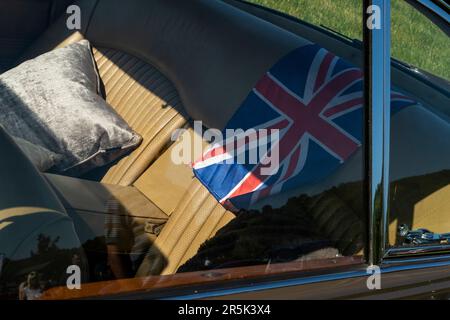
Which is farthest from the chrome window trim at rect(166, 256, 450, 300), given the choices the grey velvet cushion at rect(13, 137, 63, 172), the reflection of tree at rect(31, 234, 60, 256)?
the grey velvet cushion at rect(13, 137, 63, 172)

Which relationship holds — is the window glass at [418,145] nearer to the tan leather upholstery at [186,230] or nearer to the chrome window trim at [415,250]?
the chrome window trim at [415,250]

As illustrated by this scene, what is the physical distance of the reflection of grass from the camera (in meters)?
1.77

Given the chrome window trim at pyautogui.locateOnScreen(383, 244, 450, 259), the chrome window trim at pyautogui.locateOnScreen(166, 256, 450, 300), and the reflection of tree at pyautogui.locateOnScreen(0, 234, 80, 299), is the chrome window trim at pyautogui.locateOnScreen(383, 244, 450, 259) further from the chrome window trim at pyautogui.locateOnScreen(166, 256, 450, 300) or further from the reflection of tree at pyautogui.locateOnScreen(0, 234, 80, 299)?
the reflection of tree at pyautogui.locateOnScreen(0, 234, 80, 299)

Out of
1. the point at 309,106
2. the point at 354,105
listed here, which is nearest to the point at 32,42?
the point at 309,106

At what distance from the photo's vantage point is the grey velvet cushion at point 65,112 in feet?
6.16

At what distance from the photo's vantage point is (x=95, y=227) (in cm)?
153

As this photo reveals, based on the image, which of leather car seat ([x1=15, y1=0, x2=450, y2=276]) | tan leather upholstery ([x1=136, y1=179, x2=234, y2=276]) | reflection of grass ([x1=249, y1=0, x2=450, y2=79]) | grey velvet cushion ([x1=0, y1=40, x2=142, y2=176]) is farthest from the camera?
leather car seat ([x1=15, y1=0, x2=450, y2=276])

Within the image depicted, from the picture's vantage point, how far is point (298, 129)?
6.04 ft

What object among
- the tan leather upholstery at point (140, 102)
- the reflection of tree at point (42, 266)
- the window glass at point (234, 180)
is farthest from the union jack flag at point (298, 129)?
the reflection of tree at point (42, 266)

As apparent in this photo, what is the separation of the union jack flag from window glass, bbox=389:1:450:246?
69mm

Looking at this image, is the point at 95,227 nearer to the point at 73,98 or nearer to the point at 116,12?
the point at 73,98

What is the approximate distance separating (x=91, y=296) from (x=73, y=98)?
110cm

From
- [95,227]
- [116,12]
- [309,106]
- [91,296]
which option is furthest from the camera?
[116,12]

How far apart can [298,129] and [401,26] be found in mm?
354
